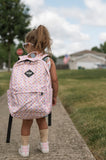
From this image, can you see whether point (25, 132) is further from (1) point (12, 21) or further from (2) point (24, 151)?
(1) point (12, 21)

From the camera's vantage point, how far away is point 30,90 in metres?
2.45

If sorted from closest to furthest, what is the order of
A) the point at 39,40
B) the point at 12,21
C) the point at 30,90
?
the point at 30,90, the point at 39,40, the point at 12,21

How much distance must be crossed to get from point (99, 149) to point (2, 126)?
1.90m

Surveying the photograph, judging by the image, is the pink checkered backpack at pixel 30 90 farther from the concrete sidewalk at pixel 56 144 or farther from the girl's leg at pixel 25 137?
the concrete sidewalk at pixel 56 144

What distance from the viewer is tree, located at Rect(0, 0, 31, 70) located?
29.2 m

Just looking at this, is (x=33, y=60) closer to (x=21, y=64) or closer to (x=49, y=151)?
(x=21, y=64)

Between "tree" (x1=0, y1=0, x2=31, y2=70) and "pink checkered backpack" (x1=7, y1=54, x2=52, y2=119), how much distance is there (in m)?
27.4

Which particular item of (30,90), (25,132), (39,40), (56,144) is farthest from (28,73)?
A: (56,144)

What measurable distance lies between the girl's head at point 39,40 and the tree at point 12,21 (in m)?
27.1

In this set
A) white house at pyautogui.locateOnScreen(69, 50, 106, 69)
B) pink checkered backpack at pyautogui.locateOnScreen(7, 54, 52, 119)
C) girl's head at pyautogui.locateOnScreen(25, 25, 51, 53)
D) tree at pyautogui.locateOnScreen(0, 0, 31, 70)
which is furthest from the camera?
white house at pyautogui.locateOnScreen(69, 50, 106, 69)

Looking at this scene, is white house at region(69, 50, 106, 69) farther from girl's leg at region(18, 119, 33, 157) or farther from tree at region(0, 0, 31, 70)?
girl's leg at region(18, 119, 33, 157)

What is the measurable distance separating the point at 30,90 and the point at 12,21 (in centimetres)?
2890

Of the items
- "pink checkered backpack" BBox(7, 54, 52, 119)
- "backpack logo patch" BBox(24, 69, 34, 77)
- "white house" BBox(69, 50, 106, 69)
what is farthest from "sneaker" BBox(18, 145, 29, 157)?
"white house" BBox(69, 50, 106, 69)

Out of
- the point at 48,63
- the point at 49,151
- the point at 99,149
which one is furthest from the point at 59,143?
the point at 48,63
